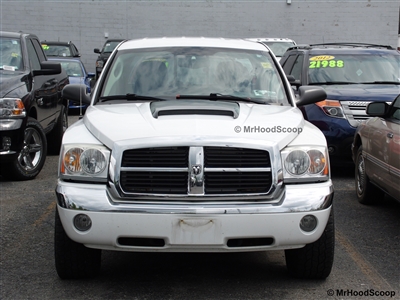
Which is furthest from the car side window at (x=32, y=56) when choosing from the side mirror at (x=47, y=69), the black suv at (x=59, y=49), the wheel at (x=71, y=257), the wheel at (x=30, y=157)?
the black suv at (x=59, y=49)

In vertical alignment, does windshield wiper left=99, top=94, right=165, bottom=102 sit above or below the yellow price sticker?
above

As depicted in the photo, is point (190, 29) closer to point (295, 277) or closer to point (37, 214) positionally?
point (37, 214)

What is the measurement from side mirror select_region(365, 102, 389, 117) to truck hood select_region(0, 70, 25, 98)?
4.55m

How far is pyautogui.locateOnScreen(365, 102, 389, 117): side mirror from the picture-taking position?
6.91 metres

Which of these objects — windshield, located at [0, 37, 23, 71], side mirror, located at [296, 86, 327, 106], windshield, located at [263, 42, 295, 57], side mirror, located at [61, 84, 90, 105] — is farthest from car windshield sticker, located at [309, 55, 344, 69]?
windshield, located at [263, 42, 295, 57]

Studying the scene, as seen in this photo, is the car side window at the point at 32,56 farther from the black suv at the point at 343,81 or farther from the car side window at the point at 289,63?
the car side window at the point at 289,63

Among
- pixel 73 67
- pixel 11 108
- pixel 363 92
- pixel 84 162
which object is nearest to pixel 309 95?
pixel 84 162

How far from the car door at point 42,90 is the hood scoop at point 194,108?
4.70 metres

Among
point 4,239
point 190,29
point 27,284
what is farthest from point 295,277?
point 190,29

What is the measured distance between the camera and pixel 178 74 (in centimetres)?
595

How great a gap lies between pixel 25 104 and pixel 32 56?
1.43m

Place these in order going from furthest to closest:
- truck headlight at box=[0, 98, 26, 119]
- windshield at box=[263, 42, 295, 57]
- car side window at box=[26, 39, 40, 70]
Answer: windshield at box=[263, 42, 295, 57]
car side window at box=[26, 39, 40, 70]
truck headlight at box=[0, 98, 26, 119]

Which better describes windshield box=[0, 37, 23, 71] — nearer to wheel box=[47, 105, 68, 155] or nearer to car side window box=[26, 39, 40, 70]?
car side window box=[26, 39, 40, 70]

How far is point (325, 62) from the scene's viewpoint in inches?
Answer: 424
